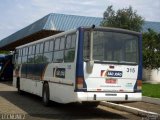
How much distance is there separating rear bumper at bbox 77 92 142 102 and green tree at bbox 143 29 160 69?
Answer: 1872 cm

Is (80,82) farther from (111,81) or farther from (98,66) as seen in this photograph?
(111,81)

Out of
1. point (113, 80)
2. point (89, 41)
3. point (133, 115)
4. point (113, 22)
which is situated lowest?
point (133, 115)

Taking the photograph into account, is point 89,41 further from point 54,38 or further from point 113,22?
point 113,22

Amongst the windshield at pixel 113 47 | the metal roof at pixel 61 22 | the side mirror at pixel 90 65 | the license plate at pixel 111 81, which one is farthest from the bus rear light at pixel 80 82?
the metal roof at pixel 61 22

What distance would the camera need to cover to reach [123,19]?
33312 mm

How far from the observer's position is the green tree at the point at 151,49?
1273 inches

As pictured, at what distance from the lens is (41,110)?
15.2m

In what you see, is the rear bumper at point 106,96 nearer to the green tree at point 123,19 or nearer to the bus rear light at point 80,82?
the bus rear light at point 80,82

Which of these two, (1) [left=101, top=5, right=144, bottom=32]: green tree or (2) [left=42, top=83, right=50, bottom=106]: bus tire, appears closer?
(2) [left=42, top=83, right=50, bottom=106]: bus tire

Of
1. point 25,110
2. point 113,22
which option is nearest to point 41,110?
point 25,110

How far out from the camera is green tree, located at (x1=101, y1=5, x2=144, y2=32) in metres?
33.2

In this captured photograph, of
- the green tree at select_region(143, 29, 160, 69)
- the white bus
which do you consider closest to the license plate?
the white bus

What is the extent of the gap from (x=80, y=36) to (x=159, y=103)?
5.58 m

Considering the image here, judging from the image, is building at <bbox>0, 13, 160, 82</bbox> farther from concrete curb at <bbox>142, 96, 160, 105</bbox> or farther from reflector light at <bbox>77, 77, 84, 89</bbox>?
reflector light at <bbox>77, 77, 84, 89</bbox>
